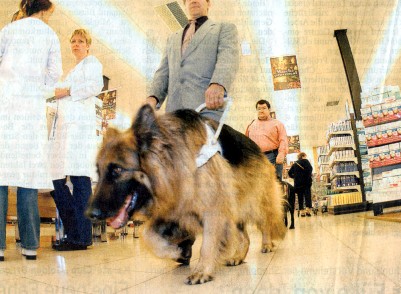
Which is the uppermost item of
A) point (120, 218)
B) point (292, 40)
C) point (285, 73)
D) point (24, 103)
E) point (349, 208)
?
point (292, 40)

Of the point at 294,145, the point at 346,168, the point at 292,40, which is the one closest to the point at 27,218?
the point at 292,40

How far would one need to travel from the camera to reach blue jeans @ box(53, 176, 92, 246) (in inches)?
125

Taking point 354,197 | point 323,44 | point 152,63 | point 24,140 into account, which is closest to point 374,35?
point 323,44

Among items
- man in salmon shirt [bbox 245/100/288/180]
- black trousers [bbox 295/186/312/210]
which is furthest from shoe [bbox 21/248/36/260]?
black trousers [bbox 295/186/312/210]

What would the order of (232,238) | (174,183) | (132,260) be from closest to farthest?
(174,183), (232,238), (132,260)

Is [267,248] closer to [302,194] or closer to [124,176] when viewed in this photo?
[124,176]

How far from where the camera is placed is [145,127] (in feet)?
5.13

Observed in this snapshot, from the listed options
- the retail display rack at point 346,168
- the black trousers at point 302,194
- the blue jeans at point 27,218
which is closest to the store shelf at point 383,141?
the black trousers at point 302,194

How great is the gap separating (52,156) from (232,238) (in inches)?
84.6

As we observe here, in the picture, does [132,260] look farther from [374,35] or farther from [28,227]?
[374,35]

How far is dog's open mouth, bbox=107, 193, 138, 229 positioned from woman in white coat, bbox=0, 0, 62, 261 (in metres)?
1.28

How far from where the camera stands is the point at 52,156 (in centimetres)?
330

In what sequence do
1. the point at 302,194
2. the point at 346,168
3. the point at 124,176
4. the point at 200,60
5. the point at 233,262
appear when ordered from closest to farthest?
1. the point at 124,176
2. the point at 233,262
3. the point at 200,60
4. the point at 302,194
5. the point at 346,168

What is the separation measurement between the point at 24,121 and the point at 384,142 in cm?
513
